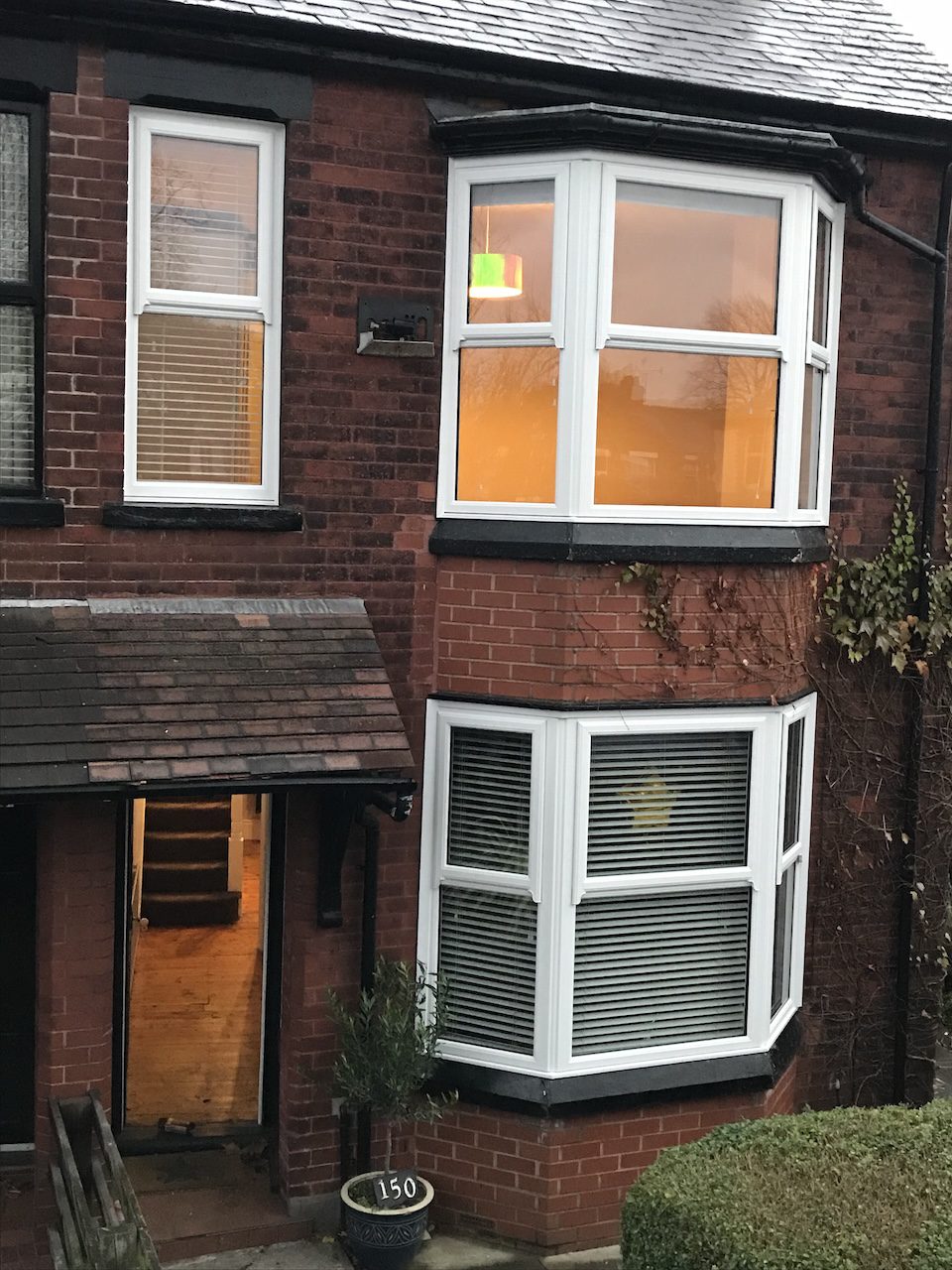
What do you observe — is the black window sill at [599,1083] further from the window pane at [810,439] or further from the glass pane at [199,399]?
the glass pane at [199,399]

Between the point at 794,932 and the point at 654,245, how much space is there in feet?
11.6

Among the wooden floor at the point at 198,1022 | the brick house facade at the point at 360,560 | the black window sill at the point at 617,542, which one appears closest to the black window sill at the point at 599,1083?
the brick house facade at the point at 360,560

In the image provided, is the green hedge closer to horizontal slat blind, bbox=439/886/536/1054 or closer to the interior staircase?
horizontal slat blind, bbox=439/886/536/1054

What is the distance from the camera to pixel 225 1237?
235 inches

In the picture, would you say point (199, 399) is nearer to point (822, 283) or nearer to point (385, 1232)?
point (822, 283)

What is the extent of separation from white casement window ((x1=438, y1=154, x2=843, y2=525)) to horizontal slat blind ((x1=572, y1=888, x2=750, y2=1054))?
1.83 metres

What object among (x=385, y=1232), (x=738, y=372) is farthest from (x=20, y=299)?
(x=385, y=1232)

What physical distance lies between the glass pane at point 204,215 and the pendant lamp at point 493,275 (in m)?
0.99

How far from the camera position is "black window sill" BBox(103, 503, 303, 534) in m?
5.61

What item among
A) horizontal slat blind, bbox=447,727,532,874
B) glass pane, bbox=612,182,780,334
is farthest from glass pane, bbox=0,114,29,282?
horizontal slat blind, bbox=447,727,532,874

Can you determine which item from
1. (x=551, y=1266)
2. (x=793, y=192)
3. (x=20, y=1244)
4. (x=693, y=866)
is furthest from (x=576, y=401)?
(x=20, y=1244)

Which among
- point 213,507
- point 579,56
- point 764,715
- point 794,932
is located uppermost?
point 579,56

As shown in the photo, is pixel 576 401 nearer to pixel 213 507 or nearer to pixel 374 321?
pixel 374 321

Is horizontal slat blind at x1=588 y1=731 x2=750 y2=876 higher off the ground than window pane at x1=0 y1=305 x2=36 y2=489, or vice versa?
window pane at x1=0 y1=305 x2=36 y2=489
